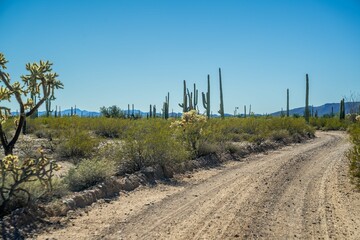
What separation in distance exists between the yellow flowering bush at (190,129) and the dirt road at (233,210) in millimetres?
3775

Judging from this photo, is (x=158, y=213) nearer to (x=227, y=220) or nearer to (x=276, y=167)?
→ (x=227, y=220)

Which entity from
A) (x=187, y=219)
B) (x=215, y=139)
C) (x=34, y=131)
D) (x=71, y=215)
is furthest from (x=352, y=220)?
(x=34, y=131)

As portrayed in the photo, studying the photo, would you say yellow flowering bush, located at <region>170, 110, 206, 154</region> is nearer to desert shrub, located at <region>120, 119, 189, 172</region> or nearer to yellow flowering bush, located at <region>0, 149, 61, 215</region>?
desert shrub, located at <region>120, 119, 189, 172</region>

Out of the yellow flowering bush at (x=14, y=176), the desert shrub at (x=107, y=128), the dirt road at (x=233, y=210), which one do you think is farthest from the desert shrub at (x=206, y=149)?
the yellow flowering bush at (x=14, y=176)

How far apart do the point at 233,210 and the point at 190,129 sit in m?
8.34

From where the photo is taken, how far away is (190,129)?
15.8 metres

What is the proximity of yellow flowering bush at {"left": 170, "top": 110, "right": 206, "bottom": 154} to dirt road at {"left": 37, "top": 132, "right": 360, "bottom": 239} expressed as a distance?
3775mm

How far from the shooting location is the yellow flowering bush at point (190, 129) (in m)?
15.6

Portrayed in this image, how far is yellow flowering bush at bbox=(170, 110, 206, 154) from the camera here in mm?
15633

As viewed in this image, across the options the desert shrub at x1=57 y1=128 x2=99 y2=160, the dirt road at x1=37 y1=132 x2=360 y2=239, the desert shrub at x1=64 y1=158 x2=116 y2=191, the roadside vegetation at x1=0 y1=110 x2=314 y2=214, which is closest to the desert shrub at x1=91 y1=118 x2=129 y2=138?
the roadside vegetation at x1=0 y1=110 x2=314 y2=214

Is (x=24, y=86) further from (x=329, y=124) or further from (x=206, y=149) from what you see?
(x=329, y=124)

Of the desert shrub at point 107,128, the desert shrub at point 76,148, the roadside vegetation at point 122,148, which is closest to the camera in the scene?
the roadside vegetation at point 122,148

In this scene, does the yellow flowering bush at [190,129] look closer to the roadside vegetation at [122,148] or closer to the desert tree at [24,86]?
the roadside vegetation at [122,148]

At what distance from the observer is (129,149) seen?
1180 centimetres
